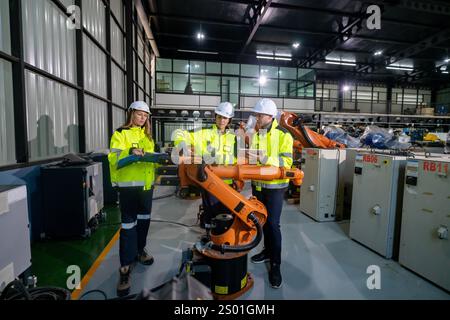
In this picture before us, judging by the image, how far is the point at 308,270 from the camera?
2730mm

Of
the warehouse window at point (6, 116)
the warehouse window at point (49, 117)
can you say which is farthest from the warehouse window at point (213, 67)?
the warehouse window at point (6, 116)

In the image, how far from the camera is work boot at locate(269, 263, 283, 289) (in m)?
2.39

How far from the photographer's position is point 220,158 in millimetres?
2475

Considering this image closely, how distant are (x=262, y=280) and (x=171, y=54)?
1412 cm

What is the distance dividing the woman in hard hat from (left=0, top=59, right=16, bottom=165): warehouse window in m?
1.61

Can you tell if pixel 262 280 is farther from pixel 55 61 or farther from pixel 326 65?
pixel 326 65

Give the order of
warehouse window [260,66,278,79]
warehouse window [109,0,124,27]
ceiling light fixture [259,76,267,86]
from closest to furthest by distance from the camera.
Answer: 1. warehouse window [109,0,124,27]
2. ceiling light fixture [259,76,267,86]
3. warehouse window [260,66,278,79]

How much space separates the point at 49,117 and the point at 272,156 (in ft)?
11.7

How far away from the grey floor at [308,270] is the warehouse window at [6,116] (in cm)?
175

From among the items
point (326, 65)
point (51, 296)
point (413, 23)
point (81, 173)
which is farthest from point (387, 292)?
point (326, 65)

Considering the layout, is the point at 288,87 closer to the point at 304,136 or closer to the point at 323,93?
the point at 323,93

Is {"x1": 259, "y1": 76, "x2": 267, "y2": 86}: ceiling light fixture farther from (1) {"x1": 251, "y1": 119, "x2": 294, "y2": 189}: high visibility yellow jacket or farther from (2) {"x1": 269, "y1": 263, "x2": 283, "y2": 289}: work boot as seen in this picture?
(2) {"x1": 269, "y1": 263, "x2": 283, "y2": 289}: work boot

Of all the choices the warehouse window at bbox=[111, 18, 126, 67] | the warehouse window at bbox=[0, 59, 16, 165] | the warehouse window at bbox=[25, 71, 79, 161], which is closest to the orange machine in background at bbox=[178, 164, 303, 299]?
the warehouse window at bbox=[0, 59, 16, 165]

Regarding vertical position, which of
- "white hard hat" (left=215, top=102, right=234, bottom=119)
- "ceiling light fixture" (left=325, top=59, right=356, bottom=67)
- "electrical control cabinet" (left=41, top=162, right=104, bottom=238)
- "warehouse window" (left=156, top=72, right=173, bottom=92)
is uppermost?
"ceiling light fixture" (left=325, top=59, right=356, bottom=67)
